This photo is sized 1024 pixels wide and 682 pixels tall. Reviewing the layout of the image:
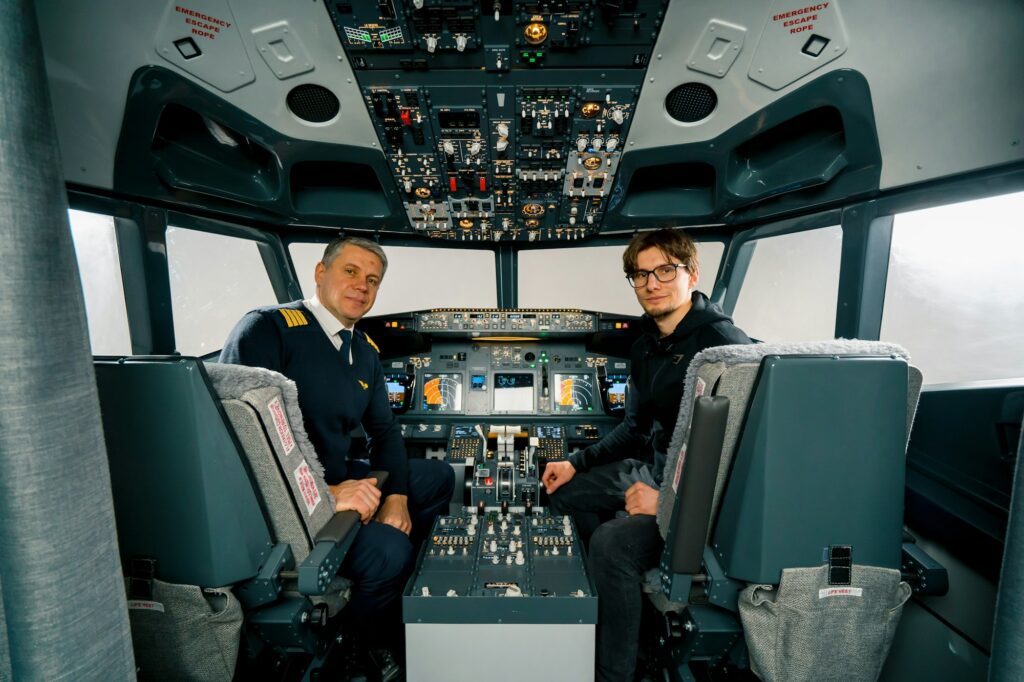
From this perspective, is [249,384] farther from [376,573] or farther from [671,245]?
[671,245]

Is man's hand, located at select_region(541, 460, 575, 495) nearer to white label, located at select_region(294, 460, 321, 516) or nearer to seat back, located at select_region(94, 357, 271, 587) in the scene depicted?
white label, located at select_region(294, 460, 321, 516)

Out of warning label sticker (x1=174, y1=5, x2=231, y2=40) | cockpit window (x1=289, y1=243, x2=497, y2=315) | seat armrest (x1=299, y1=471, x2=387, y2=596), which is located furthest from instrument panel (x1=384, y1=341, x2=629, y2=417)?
warning label sticker (x1=174, y1=5, x2=231, y2=40)

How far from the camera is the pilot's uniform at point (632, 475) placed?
4.29 feet

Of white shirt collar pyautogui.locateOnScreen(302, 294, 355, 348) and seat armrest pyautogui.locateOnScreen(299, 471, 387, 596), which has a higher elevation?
white shirt collar pyautogui.locateOnScreen(302, 294, 355, 348)

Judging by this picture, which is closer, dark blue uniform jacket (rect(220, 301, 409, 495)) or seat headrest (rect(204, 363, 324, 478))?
seat headrest (rect(204, 363, 324, 478))

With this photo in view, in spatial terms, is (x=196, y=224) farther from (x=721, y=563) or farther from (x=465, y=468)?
(x=721, y=563)

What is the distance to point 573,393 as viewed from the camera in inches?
111

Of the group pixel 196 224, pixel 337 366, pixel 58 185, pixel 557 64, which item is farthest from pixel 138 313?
pixel 557 64

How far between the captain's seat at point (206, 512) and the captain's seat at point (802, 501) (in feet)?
3.14

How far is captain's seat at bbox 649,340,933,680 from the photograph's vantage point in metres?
0.89

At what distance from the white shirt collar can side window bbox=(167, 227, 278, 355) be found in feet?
3.67

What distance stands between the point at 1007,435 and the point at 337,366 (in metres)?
2.23

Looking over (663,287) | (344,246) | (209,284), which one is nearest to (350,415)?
(344,246)


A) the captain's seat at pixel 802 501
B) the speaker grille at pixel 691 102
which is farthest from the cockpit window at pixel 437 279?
the captain's seat at pixel 802 501
